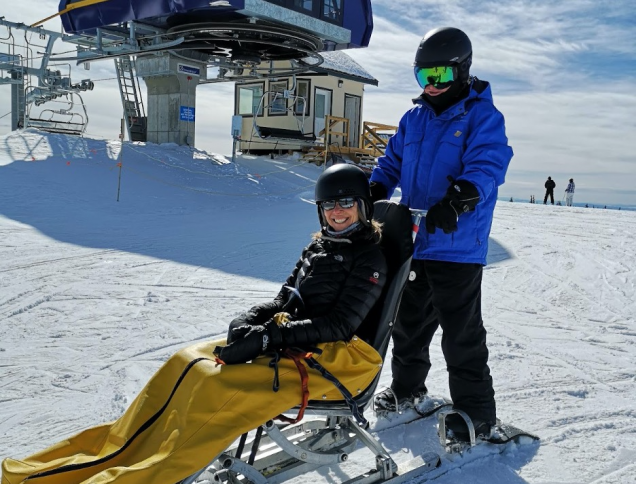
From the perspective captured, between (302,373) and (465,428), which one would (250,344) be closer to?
(302,373)

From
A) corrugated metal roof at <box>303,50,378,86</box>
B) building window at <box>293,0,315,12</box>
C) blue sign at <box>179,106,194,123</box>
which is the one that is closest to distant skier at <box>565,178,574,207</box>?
corrugated metal roof at <box>303,50,378,86</box>

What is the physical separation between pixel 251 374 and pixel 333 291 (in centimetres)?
60

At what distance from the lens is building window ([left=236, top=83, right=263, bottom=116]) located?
23.2 meters

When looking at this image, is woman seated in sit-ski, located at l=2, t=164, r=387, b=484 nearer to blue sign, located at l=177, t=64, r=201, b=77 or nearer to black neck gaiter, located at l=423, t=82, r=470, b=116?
black neck gaiter, located at l=423, t=82, r=470, b=116

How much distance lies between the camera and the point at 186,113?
16656mm

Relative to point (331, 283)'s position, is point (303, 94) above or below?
above

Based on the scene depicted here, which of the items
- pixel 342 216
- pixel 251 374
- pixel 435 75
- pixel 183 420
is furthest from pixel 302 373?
pixel 435 75

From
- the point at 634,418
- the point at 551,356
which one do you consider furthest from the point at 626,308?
the point at 634,418

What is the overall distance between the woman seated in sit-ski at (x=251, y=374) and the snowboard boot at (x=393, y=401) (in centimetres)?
108

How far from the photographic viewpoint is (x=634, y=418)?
340 centimetres

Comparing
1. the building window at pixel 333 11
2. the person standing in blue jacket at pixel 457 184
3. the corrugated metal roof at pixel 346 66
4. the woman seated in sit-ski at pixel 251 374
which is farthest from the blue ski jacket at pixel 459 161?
the corrugated metal roof at pixel 346 66

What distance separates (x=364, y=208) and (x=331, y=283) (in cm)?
41

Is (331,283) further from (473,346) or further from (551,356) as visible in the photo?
(551,356)

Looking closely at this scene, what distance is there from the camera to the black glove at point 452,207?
2.61m
